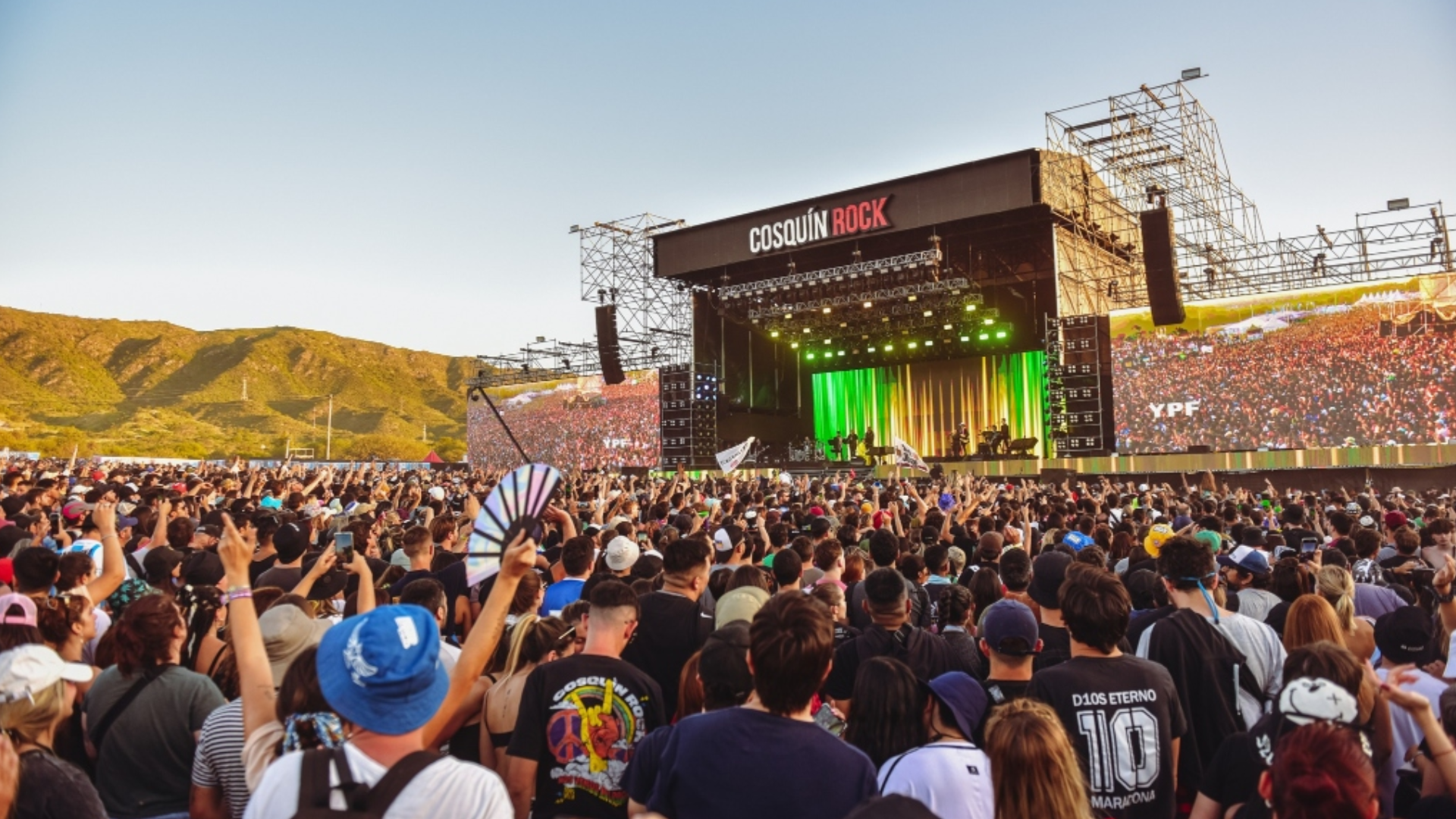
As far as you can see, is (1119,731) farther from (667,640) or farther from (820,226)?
(820,226)

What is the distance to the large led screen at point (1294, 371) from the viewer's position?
21.8 metres

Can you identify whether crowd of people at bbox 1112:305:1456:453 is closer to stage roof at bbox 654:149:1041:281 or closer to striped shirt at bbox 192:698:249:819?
stage roof at bbox 654:149:1041:281

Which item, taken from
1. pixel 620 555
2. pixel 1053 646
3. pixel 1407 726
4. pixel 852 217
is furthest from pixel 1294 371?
pixel 1407 726

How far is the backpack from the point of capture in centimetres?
182

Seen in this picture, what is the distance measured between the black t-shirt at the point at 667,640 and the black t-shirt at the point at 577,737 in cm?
106

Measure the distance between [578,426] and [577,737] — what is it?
3250cm

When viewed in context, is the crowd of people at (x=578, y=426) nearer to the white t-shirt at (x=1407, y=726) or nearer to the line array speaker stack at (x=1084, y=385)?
the line array speaker stack at (x=1084, y=385)

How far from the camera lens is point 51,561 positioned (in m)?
4.62

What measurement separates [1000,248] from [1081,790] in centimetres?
2835

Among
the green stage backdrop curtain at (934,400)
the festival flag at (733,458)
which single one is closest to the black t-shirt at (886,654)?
the festival flag at (733,458)

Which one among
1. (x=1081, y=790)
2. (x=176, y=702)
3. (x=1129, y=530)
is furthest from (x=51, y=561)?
A: (x=1129, y=530)

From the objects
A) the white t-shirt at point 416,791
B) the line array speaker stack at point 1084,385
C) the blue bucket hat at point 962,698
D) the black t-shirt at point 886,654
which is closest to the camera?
the white t-shirt at point 416,791

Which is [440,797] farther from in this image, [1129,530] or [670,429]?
[670,429]

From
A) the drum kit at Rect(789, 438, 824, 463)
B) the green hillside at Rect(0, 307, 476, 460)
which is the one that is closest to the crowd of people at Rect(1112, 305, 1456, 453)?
the drum kit at Rect(789, 438, 824, 463)
